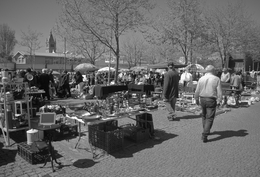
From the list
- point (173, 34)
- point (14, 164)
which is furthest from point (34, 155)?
point (173, 34)

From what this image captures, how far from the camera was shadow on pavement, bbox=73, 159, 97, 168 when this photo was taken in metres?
4.02

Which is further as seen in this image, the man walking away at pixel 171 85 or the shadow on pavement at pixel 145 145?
the man walking away at pixel 171 85

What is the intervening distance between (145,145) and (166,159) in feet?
2.86

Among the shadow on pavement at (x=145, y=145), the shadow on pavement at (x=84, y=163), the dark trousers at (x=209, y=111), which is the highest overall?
the dark trousers at (x=209, y=111)

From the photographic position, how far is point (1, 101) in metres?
5.57

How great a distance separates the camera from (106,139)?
14.8 feet

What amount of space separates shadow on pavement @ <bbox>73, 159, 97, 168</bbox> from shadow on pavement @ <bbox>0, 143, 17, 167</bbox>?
4.27ft

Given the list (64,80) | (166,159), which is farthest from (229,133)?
(64,80)

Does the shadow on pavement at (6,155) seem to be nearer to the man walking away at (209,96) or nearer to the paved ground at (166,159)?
the paved ground at (166,159)

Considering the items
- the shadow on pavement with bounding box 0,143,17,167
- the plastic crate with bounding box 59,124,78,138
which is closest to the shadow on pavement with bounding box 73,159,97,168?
the shadow on pavement with bounding box 0,143,17,167

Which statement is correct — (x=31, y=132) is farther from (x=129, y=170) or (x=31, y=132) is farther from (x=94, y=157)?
(x=129, y=170)

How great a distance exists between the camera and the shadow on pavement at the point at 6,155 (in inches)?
165

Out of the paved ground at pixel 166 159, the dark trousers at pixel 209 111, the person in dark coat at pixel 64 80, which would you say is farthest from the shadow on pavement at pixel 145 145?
the person in dark coat at pixel 64 80

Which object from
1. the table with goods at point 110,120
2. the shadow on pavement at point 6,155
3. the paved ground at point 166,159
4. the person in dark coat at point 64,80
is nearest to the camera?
the paved ground at point 166,159
